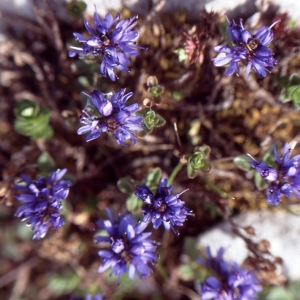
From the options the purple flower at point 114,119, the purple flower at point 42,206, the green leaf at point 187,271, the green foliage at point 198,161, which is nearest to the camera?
the purple flower at point 114,119

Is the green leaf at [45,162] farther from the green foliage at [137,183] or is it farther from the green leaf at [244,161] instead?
the green leaf at [244,161]

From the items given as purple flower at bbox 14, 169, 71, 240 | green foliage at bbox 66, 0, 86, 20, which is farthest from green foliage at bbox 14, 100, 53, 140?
green foliage at bbox 66, 0, 86, 20

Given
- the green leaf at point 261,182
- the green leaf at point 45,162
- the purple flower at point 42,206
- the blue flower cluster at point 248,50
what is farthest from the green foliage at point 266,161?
the green leaf at point 45,162

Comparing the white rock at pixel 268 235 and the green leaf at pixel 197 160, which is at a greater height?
the green leaf at pixel 197 160

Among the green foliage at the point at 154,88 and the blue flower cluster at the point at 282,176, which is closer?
the blue flower cluster at the point at 282,176

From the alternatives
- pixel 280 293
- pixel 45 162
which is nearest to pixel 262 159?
pixel 280 293

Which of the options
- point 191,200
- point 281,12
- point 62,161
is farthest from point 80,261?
point 281,12
